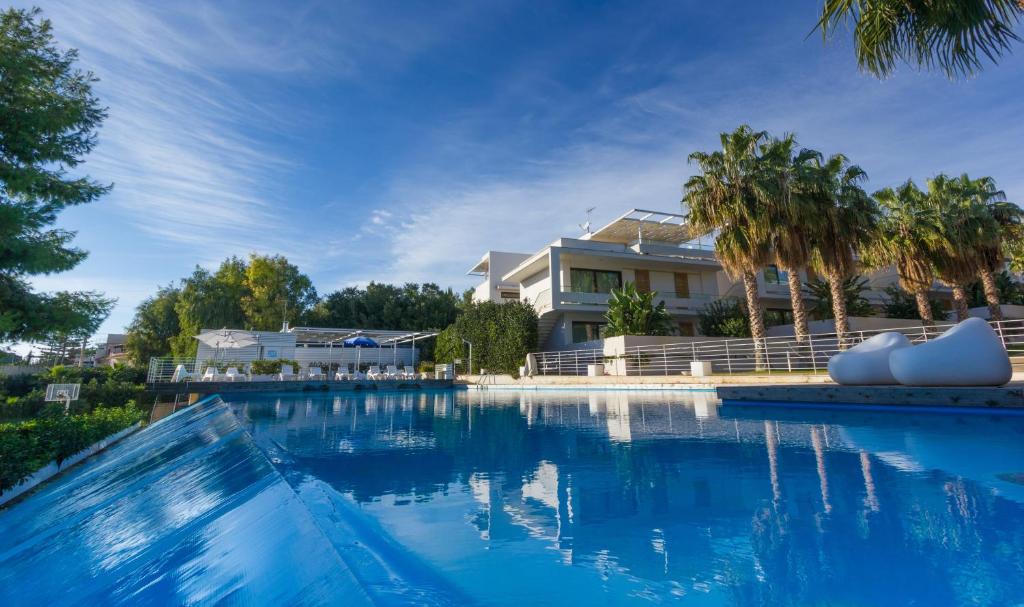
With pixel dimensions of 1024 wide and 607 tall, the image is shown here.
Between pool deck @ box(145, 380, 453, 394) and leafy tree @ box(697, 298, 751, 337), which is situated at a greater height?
leafy tree @ box(697, 298, 751, 337)

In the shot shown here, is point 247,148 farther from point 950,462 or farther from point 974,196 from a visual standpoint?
point 974,196

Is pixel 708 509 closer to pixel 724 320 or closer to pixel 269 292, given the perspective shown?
pixel 724 320

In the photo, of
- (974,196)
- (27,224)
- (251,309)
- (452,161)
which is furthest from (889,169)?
(251,309)

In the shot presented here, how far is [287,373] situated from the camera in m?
25.3

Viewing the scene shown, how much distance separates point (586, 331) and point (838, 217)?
13.8m

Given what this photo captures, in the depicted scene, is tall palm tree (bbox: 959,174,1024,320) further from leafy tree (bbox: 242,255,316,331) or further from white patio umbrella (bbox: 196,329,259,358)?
leafy tree (bbox: 242,255,316,331)

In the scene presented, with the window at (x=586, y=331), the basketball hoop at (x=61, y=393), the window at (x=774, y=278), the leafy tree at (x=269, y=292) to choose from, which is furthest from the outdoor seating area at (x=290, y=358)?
the window at (x=774, y=278)

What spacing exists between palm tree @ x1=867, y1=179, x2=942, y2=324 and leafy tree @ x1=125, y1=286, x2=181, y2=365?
50.9 metres

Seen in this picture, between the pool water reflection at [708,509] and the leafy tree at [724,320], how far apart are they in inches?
583

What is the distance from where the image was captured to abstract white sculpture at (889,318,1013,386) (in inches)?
372

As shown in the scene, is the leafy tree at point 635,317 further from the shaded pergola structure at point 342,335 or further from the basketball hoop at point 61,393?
A: the basketball hoop at point 61,393

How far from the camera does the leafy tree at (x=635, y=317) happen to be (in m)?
22.1

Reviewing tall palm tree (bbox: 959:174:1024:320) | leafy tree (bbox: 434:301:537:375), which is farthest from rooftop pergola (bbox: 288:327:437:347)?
tall palm tree (bbox: 959:174:1024:320)

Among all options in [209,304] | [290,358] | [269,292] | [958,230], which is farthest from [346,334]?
[958,230]
